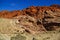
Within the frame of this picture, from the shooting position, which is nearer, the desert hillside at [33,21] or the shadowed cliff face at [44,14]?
the desert hillside at [33,21]

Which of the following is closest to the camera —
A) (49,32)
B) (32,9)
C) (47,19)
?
(49,32)

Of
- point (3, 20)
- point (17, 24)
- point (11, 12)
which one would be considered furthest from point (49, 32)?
point (11, 12)

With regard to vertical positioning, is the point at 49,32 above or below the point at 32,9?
below

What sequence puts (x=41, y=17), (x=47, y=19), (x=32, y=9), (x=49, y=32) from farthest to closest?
1. (x=32, y=9)
2. (x=41, y=17)
3. (x=47, y=19)
4. (x=49, y=32)

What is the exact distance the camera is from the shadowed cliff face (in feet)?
117

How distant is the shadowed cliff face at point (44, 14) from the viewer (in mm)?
35631

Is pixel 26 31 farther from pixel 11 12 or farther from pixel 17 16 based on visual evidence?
pixel 11 12

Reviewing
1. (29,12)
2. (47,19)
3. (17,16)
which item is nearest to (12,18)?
(17,16)

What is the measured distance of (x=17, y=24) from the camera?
3784 centimetres

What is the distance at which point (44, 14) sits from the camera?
128 ft

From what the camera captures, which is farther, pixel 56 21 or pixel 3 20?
pixel 3 20

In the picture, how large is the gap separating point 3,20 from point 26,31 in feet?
16.7

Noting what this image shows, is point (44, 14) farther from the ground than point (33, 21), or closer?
→ farther from the ground

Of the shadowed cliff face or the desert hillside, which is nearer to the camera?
the desert hillside
